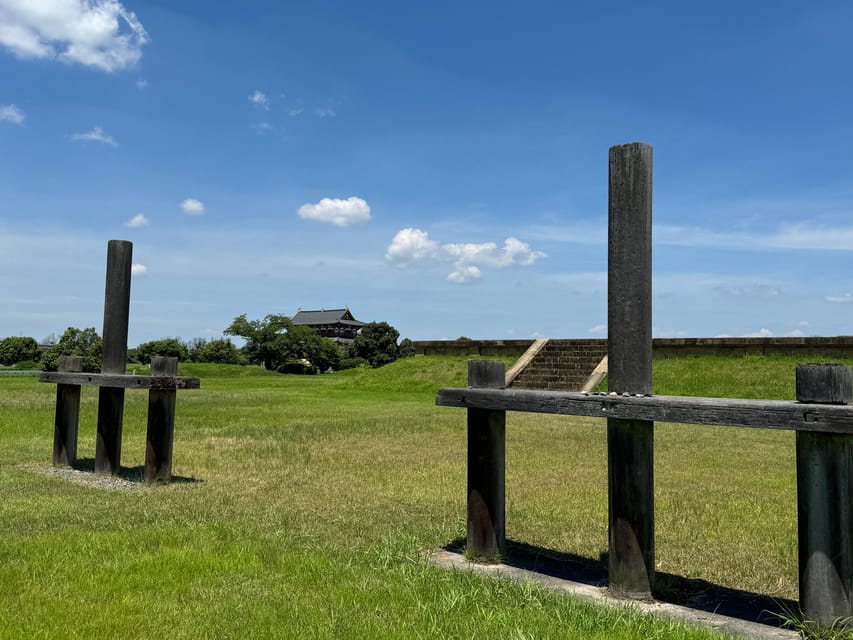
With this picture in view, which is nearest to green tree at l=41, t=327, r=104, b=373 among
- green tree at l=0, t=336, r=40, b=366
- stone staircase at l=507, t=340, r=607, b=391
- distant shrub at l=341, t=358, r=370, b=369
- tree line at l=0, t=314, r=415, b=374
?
tree line at l=0, t=314, r=415, b=374

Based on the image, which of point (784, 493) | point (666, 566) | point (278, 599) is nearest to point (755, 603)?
point (666, 566)

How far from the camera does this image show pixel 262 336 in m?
68.8

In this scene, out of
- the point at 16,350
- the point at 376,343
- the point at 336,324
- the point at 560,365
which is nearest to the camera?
the point at 560,365

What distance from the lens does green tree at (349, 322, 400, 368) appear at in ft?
229


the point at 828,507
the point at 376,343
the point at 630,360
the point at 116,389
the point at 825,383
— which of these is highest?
the point at 376,343

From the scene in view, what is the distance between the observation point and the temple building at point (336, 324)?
101 meters

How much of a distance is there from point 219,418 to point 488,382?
39.5 feet

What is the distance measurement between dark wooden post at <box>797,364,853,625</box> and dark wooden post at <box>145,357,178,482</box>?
259 inches

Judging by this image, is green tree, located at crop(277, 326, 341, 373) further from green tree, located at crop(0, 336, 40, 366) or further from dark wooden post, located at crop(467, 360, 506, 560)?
dark wooden post, located at crop(467, 360, 506, 560)

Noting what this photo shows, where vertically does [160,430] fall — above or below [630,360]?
below

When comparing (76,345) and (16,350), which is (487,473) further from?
(16,350)

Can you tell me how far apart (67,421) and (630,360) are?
7.84m

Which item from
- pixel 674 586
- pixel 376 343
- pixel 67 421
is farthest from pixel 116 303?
pixel 376 343

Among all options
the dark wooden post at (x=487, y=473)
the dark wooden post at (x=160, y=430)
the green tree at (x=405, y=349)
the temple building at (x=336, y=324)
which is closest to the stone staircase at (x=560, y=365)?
the dark wooden post at (x=160, y=430)
